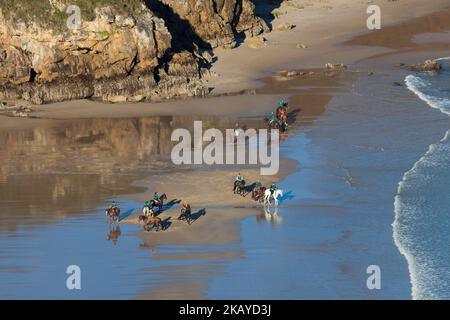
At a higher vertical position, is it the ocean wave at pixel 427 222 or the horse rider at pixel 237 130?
the horse rider at pixel 237 130

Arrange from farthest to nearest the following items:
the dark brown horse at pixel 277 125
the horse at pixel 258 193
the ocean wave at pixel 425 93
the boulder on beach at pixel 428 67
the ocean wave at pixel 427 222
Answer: the boulder on beach at pixel 428 67
the ocean wave at pixel 425 93
the dark brown horse at pixel 277 125
the horse at pixel 258 193
the ocean wave at pixel 427 222

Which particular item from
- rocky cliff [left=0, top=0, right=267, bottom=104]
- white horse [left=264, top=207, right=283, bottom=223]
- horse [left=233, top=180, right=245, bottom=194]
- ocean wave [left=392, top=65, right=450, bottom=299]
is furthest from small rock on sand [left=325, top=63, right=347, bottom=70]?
white horse [left=264, top=207, right=283, bottom=223]

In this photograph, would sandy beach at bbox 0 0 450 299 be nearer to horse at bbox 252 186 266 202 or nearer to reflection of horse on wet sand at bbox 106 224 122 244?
reflection of horse on wet sand at bbox 106 224 122 244

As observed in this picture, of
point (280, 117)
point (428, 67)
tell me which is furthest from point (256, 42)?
point (280, 117)

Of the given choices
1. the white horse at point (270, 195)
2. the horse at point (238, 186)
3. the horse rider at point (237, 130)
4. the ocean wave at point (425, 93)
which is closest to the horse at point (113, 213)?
the horse at point (238, 186)

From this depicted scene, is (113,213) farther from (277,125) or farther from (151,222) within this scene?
(277,125)

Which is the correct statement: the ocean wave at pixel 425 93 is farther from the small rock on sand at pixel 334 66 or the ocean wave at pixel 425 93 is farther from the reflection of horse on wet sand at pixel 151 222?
the reflection of horse on wet sand at pixel 151 222

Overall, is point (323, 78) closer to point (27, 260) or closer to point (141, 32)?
point (141, 32)
